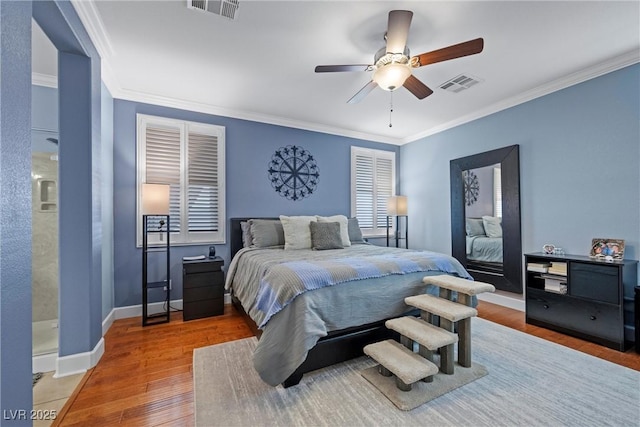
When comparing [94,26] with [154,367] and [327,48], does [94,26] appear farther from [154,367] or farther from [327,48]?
[154,367]

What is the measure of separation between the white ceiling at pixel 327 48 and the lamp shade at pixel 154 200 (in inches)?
49.3

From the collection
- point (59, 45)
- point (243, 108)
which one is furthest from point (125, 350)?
point (243, 108)

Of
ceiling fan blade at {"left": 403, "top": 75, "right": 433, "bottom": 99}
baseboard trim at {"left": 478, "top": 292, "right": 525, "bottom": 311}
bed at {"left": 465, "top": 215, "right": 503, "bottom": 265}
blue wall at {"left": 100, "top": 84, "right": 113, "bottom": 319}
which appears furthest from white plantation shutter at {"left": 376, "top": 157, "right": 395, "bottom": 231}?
blue wall at {"left": 100, "top": 84, "right": 113, "bottom": 319}

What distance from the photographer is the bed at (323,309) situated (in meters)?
1.82

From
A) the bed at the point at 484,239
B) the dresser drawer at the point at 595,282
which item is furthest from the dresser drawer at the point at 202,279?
the dresser drawer at the point at 595,282

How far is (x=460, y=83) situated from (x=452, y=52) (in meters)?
1.38

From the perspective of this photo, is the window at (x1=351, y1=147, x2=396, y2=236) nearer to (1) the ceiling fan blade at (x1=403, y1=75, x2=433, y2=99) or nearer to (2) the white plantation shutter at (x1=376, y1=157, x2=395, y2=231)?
(2) the white plantation shutter at (x1=376, y1=157, x2=395, y2=231)

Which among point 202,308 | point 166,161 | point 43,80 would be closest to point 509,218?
point 202,308

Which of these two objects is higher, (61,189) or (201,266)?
(61,189)

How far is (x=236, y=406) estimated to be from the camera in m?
1.71

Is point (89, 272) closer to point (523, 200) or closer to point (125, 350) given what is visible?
point (125, 350)

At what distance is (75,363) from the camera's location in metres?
2.10

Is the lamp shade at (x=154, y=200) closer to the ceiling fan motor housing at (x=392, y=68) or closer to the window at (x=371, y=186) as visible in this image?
the ceiling fan motor housing at (x=392, y=68)

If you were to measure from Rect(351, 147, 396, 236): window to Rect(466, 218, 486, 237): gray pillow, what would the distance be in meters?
1.54
